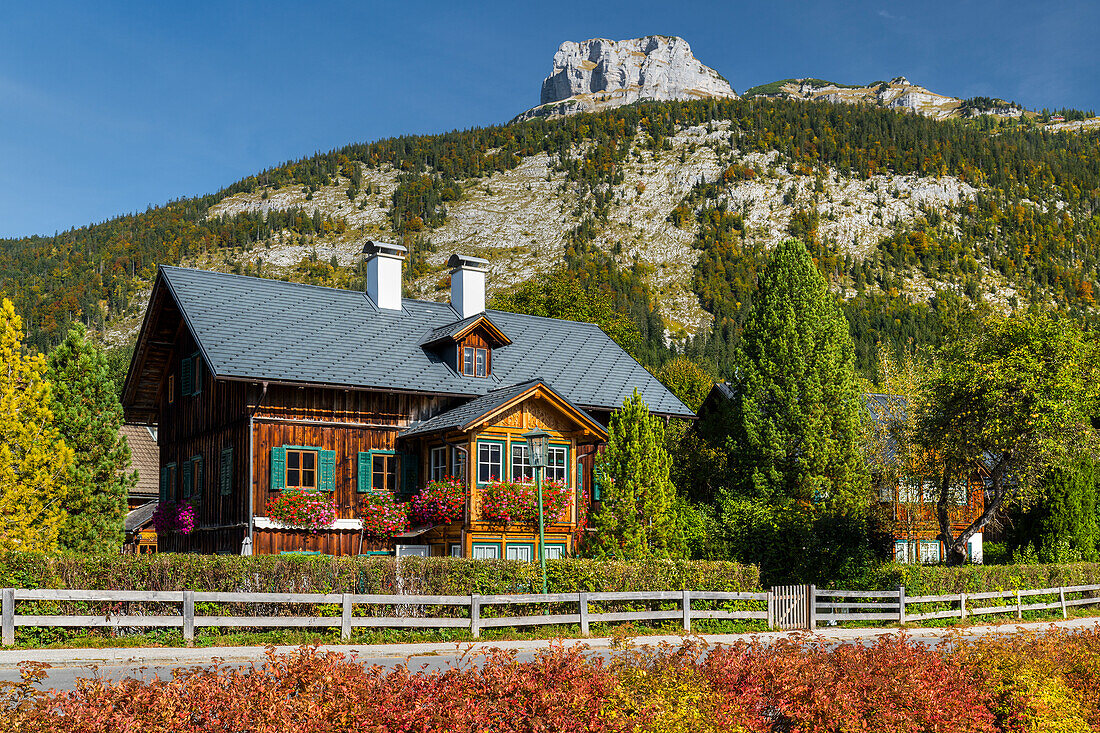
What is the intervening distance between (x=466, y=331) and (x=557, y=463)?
17.4 feet

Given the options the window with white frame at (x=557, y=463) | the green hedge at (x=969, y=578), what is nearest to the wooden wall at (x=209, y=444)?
the window with white frame at (x=557, y=463)

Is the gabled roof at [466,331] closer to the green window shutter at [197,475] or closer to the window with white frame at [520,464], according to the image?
the window with white frame at [520,464]

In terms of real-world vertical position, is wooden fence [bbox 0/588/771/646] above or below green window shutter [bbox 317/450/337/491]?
below

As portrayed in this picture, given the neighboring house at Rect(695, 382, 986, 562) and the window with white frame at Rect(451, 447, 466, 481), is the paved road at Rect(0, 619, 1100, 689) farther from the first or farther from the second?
the neighboring house at Rect(695, 382, 986, 562)

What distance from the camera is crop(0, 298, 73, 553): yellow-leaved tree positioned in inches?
1031

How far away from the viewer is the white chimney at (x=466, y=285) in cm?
3678

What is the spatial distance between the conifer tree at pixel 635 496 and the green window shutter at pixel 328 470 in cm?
775

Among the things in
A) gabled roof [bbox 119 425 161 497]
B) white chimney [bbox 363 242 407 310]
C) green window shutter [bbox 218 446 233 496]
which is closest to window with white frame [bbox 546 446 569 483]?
white chimney [bbox 363 242 407 310]

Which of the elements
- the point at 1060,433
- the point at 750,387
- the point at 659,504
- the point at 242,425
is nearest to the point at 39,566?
the point at 242,425

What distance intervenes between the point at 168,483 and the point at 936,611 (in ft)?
83.6

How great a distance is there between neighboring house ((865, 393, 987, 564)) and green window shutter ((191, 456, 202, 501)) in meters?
24.1

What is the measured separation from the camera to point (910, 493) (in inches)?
1655

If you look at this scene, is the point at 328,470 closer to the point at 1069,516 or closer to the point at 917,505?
the point at 917,505

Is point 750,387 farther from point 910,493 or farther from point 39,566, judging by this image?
point 39,566
